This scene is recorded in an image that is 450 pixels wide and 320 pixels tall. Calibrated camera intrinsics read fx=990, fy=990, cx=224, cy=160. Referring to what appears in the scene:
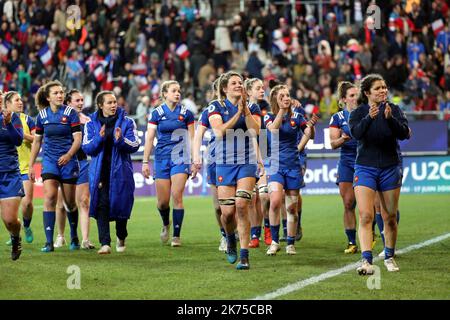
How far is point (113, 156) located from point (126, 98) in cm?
1608

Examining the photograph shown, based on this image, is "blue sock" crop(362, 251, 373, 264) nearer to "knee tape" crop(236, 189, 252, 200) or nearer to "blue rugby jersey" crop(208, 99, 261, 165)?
"knee tape" crop(236, 189, 252, 200)

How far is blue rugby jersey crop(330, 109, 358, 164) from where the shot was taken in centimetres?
1381

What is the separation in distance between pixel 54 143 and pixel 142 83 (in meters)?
16.0

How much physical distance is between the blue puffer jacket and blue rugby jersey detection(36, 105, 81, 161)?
0.26 meters

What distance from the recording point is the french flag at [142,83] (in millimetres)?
30023

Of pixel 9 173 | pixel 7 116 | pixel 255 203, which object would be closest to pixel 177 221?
pixel 255 203

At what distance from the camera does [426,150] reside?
84.8 ft

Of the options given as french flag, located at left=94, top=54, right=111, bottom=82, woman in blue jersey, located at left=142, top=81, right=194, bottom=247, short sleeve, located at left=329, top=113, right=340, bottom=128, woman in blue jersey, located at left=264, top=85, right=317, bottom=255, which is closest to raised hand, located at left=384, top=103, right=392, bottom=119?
woman in blue jersey, located at left=264, top=85, right=317, bottom=255

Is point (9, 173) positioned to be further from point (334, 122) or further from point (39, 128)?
point (334, 122)

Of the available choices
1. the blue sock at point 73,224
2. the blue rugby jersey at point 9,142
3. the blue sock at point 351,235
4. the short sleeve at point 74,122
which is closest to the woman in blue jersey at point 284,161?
the blue sock at point 351,235

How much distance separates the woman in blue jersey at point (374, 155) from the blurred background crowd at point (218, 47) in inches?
600

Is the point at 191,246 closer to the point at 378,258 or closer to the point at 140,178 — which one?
the point at 378,258

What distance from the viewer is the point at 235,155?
11.7m
